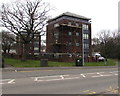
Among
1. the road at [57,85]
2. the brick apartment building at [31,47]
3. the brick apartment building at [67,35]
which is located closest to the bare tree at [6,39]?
the brick apartment building at [31,47]

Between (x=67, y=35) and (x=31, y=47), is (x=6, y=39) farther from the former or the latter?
(x=31, y=47)

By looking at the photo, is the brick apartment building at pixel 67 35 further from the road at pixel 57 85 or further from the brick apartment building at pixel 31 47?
the road at pixel 57 85

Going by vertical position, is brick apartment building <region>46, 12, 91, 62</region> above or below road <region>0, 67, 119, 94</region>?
above

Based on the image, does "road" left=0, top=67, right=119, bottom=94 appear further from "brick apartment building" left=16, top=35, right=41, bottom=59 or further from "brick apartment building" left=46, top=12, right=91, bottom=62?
"brick apartment building" left=46, top=12, right=91, bottom=62

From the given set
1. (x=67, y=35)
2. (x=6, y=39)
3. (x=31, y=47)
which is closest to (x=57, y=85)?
(x=67, y=35)

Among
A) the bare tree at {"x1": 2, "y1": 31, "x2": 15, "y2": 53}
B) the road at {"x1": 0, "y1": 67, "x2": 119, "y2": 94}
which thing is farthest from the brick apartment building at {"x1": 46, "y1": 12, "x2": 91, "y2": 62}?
the road at {"x1": 0, "y1": 67, "x2": 119, "y2": 94}

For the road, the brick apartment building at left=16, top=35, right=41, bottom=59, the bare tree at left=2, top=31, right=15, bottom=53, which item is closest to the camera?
the road

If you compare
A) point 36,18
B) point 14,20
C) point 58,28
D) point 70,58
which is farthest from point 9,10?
point 58,28

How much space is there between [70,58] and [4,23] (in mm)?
15738

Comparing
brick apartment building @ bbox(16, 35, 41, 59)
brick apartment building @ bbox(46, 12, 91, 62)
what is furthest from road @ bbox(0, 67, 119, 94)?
brick apartment building @ bbox(46, 12, 91, 62)

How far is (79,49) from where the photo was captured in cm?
5166

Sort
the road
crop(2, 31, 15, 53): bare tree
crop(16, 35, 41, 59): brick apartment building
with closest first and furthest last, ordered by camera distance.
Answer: the road < crop(2, 31, 15, 53): bare tree < crop(16, 35, 41, 59): brick apartment building

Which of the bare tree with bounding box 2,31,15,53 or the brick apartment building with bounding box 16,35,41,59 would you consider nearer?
the bare tree with bounding box 2,31,15,53

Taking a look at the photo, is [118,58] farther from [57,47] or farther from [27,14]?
[27,14]
